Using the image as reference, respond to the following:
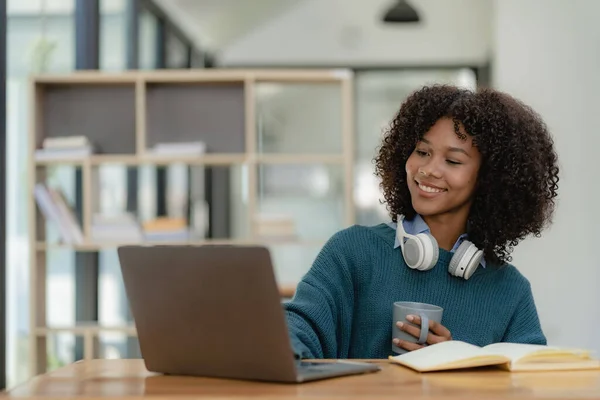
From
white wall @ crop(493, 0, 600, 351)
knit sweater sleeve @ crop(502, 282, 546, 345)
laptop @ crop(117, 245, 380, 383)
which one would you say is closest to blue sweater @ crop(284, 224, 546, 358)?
knit sweater sleeve @ crop(502, 282, 546, 345)

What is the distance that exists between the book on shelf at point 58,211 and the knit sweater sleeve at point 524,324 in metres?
2.77

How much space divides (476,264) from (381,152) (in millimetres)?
386

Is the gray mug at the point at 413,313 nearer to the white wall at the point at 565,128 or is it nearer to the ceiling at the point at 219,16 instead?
the white wall at the point at 565,128

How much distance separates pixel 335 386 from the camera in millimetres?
1487

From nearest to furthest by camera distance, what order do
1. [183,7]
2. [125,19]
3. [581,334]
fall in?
[581,334] < [125,19] < [183,7]

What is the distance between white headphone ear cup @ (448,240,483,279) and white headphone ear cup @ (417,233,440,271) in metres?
0.04

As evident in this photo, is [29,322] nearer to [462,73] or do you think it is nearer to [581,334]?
[581,334]

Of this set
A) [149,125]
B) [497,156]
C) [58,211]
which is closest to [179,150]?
[149,125]

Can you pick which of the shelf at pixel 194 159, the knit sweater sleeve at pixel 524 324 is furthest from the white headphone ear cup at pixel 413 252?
the shelf at pixel 194 159

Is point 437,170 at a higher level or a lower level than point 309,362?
higher

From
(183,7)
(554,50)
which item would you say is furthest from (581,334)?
(183,7)

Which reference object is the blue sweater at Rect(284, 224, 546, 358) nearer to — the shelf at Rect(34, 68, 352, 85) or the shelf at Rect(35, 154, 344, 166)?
the shelf at Rect(35, 154, 344, 166)

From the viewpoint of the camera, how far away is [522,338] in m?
2.17

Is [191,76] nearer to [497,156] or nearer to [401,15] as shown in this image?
[497,156]
